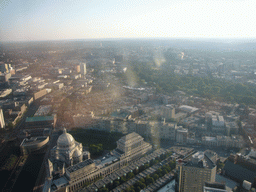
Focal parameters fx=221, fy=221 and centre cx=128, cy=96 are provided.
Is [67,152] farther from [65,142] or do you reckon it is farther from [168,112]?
[168,112]

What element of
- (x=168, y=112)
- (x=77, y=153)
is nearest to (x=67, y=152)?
(x=77, y=153)

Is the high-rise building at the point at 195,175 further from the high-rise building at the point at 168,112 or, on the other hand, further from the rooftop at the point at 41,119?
the rooftop at the point at 41,119

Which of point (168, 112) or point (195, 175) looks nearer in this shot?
point (195, 175)

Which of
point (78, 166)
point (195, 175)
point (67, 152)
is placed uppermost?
point (195, 175)

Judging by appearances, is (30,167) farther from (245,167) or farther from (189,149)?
(245,167)

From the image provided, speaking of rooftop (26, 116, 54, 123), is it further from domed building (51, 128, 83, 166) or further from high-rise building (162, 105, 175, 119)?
high-rise building (162, 105, 175, 119)

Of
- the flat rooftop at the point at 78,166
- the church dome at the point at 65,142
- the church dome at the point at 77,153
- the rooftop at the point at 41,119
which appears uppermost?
the church dome at the point at 65,142

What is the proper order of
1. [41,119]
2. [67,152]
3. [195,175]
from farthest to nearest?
[41,119], [67,152], [195,175]

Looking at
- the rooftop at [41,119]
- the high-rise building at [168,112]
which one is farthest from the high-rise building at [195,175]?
the rooftop at [41,119]
